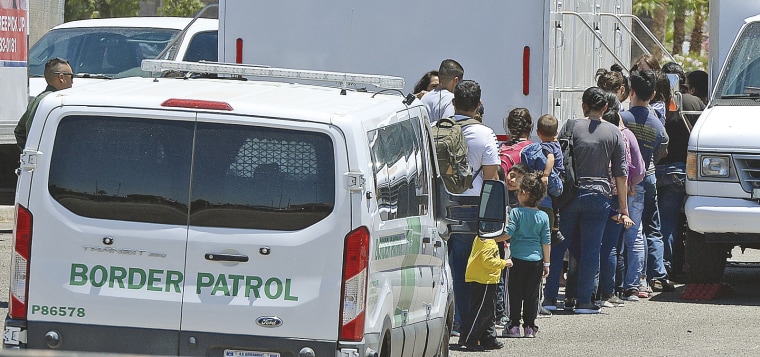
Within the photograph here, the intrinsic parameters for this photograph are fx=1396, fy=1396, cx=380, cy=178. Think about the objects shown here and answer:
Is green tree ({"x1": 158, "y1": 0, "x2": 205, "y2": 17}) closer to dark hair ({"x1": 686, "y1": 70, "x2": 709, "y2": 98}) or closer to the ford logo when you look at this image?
dark hair ({"x1": 686, "y1": 70, "x2": 709, "y2": 98})

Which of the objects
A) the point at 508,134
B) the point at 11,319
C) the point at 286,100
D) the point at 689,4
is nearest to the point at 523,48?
the point at 508,134

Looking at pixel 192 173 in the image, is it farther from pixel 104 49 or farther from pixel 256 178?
pixel 104 49

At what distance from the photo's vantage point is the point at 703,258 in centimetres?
1206

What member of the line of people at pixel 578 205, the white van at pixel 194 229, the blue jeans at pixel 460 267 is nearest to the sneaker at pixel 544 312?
the line of people at pixel 578 205

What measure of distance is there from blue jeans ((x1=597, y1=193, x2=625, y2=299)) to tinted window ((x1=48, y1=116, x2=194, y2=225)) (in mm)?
5951

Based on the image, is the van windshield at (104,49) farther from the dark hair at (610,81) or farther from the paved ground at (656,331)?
the paved ground at (656,331)

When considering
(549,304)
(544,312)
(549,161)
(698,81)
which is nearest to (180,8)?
(698,81)

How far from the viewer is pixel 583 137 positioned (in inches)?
428

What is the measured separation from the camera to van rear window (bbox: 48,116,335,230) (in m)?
5.83

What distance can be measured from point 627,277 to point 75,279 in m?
7.15

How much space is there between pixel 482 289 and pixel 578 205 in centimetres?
186

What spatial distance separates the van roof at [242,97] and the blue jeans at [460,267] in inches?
121

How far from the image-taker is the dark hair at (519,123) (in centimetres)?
1055

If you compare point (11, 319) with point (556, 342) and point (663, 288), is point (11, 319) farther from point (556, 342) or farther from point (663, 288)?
point (663, 288)
